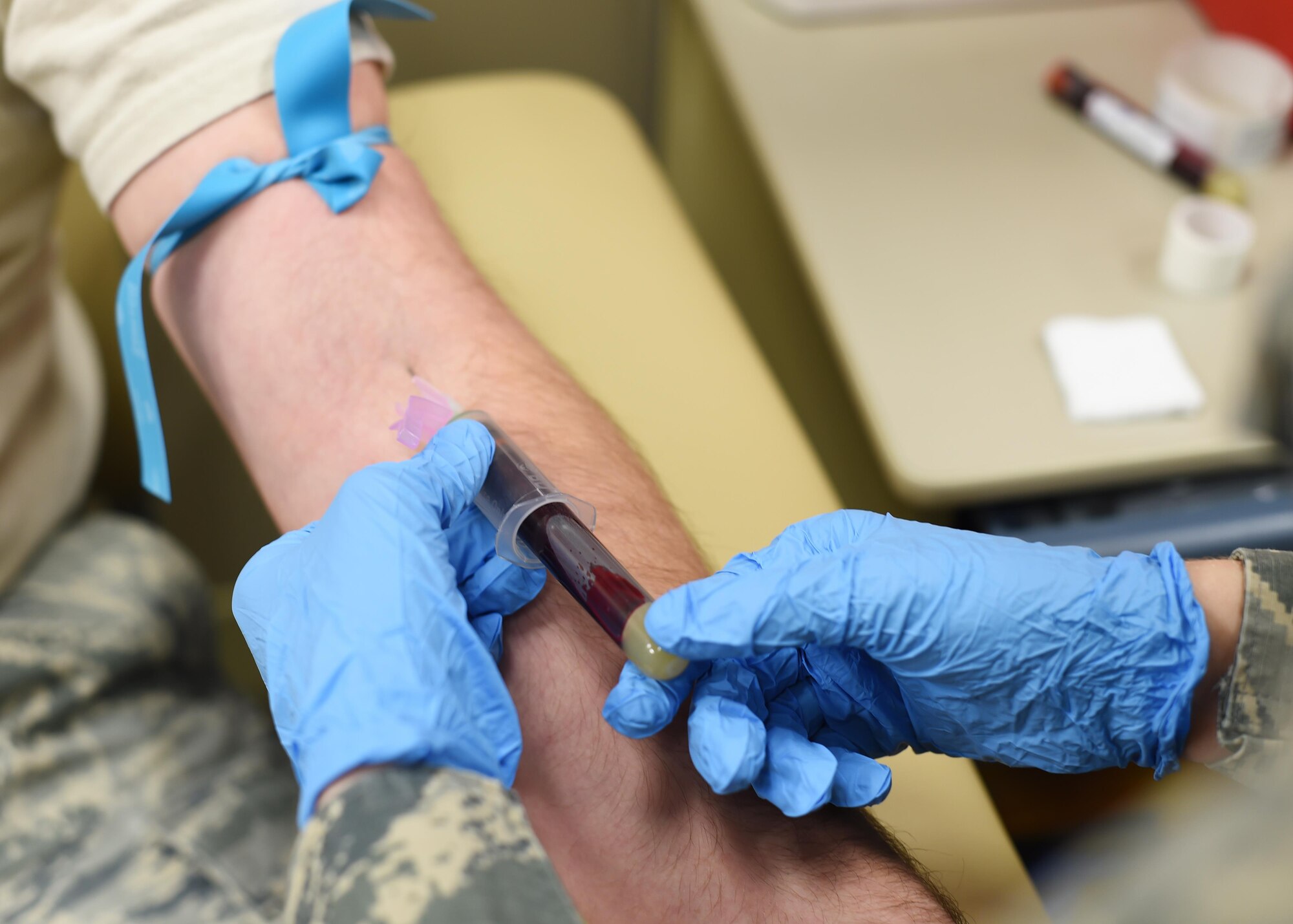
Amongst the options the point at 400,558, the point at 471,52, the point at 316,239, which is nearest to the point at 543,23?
the point at 471,52

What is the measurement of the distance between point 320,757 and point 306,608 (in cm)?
11

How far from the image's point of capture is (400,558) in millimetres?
622

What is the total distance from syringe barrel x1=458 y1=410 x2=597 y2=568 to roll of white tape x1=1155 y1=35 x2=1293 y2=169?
3.49ft

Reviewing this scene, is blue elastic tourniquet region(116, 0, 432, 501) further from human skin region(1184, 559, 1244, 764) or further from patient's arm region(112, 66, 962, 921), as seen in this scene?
human skin region(1184, 559, 1244, 764)

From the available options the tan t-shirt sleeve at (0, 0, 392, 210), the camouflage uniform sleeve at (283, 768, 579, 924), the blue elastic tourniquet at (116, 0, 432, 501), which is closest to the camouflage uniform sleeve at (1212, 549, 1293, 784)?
the camouflage uniform sleeve at (283, 768, 579, 924)

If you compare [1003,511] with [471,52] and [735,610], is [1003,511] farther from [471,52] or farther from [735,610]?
[471,52]

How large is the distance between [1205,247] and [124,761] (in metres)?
1.27

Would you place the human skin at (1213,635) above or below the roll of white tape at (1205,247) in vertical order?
above

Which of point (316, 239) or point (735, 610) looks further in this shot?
point (316, 239)

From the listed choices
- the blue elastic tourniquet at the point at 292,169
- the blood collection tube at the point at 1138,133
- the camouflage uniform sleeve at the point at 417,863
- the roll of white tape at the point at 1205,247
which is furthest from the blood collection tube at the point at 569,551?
the blood collection tube at the point at 1138,133

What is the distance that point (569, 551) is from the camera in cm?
66

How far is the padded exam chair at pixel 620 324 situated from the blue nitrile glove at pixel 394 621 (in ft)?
0.82

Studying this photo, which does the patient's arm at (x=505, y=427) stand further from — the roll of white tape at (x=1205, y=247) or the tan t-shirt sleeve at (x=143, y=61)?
the roll of white tape at (x=1205, y=247)

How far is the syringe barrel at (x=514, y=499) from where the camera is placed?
0.69 m
